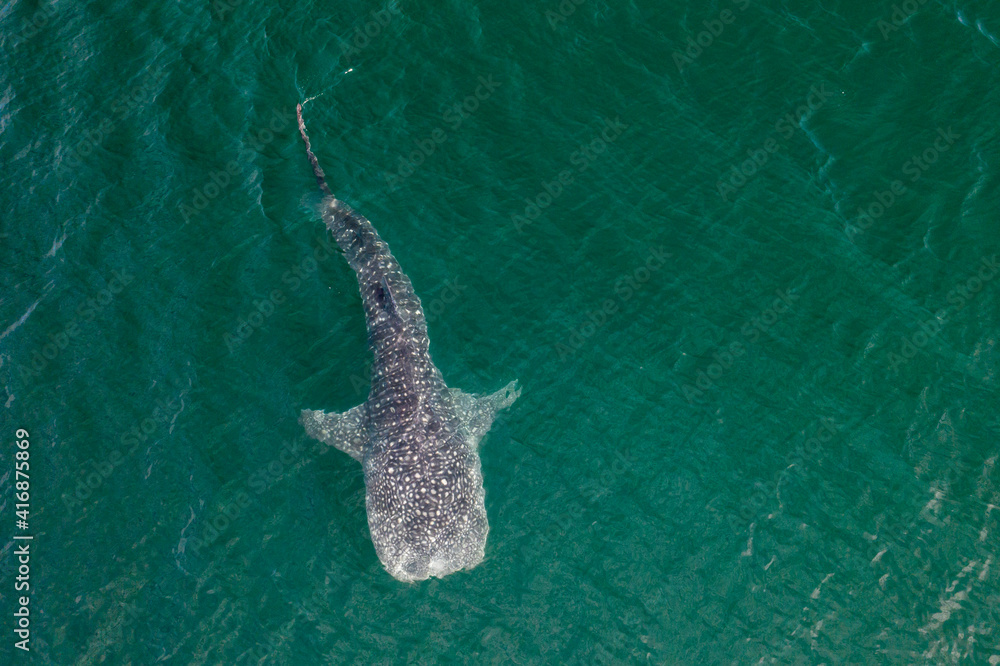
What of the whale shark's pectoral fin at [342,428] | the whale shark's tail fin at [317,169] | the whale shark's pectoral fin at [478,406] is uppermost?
the whale shark's tail fin at [317,169]

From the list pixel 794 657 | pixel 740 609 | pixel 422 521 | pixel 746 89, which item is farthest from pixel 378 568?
pixel 746 89

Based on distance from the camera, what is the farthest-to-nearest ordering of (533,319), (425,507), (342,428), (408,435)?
(533,319) < (342,428) < (408,435) < (425,507)

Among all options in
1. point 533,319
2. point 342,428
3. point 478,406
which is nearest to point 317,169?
point 533,319

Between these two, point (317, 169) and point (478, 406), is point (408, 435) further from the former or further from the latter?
point (317, 169)

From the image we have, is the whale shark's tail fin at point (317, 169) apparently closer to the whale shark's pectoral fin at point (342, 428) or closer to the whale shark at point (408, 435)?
the whale shark at point (408, 435)

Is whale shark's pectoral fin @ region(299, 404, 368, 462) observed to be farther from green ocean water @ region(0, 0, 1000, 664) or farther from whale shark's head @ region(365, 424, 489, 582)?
whale shark's head @ region(365, 424, 489, 582)

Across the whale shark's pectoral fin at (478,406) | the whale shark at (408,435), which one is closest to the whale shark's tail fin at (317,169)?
the whale shark at (408,435)
